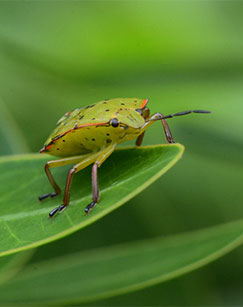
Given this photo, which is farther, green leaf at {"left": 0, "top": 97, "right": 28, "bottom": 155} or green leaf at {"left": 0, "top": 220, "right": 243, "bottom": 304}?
green leaf at {"left": 0, "top": 97, "right": 28, "bottom": 155}

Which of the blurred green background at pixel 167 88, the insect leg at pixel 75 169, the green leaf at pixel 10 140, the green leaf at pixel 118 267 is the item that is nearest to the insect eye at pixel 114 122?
the insect leg at pixel 75 169

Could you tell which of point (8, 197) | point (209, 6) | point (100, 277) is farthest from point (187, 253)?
point (209, 6)

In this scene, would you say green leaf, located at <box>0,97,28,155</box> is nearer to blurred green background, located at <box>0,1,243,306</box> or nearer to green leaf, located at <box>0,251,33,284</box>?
blurred green background, located at <box>0,1,243,306</box>

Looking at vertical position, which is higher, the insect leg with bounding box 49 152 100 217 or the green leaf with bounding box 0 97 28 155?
the green leaf with bounding box 0 97 28 155

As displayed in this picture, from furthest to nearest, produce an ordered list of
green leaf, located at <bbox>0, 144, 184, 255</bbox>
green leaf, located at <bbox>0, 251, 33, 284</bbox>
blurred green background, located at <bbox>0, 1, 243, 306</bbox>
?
blurred green background, located at <bbox>0, 1, 243, 306</bbox>, green leaf, located at <bbox>0, 251, 33, 284</bbox>, green leaf, located at <bbox>0, 144, 184, 255</bbox>

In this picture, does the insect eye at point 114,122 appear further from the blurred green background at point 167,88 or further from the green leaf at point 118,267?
Answer: the green leaf at point 118,267

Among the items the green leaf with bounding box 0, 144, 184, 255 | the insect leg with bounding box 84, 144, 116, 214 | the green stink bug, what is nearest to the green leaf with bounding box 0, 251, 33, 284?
the green leaf with bounding box 0, 144, 184, 255

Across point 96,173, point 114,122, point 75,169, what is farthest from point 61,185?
point 114,122
